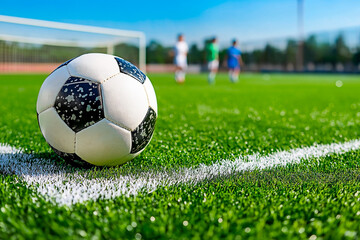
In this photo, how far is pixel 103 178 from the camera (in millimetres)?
2045

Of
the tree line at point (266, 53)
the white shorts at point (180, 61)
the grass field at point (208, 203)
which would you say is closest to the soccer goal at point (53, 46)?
the tree line at point (266, 53)

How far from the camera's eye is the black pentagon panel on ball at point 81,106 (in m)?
2.11

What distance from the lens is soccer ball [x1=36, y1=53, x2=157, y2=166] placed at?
2113 millimetres

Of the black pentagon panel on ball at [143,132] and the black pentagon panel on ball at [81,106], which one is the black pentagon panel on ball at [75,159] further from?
the black pentagon panel on ball at [143,132]

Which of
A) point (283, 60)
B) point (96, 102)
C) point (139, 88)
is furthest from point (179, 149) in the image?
point (283, 60)

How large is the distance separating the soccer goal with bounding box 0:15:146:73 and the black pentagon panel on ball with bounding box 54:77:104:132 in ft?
72.7

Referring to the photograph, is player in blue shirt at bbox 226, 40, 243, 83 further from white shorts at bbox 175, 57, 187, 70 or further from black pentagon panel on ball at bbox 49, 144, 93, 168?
black pentagon panel on ball at bbox 49, 144, 93, 168

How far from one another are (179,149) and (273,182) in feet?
3.43

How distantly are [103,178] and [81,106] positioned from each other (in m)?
0.47

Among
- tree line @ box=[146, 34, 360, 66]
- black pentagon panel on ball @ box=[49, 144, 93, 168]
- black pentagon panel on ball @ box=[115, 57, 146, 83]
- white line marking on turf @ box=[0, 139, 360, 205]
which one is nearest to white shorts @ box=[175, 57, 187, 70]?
white line marking on turf @ box=[0, 139, 360, 205]

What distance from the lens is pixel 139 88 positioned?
2.29 meters

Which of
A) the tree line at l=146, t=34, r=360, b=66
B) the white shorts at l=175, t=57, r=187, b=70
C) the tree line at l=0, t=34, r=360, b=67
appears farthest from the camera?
the tree line at l=146, t=34, r=360, b=66

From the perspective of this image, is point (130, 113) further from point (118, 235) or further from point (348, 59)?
point (348, 59)

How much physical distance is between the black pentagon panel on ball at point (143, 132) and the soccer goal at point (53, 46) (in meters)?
22.1
